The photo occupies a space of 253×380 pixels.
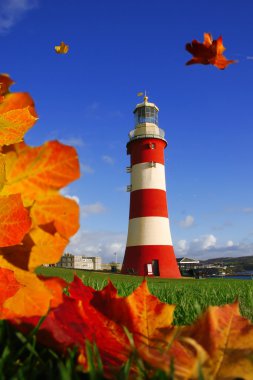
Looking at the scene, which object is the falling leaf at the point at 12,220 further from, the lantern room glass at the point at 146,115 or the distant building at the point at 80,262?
the distant building at the point at 80,262

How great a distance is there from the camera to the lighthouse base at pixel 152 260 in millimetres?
19031

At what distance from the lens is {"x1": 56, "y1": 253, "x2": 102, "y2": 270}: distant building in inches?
1479

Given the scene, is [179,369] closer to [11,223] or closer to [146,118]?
[11,223]

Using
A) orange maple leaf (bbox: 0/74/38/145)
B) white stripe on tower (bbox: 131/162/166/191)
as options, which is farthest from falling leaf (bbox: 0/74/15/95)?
white stripe on tower (bbox: 131/162/166/191)

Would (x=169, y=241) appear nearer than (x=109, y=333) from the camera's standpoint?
No

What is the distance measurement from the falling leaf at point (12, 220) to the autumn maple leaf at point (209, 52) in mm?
466

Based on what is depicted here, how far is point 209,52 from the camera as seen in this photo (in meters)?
0.83

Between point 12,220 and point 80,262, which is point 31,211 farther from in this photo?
point 80,262

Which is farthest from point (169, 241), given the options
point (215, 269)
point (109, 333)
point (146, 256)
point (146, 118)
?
point (215, 269)

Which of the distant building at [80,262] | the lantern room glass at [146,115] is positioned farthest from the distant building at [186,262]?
the lantern room glass at [146,115]

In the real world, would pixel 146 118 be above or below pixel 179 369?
above

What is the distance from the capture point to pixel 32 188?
0.63 m

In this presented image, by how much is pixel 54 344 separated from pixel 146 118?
891 inches

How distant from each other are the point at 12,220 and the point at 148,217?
18204 millimetres
